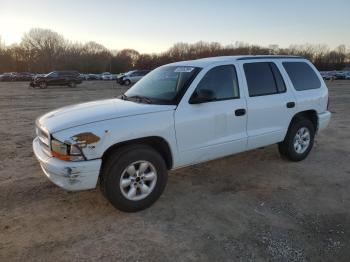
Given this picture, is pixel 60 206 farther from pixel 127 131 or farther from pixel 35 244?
pixel 127 131

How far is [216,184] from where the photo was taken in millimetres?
5188

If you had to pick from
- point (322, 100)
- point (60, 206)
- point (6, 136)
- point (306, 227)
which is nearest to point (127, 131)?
point (60, 206)

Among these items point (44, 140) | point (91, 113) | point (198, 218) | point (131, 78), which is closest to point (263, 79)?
point (198, 218)

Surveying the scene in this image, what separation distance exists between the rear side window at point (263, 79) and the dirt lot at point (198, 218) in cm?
136

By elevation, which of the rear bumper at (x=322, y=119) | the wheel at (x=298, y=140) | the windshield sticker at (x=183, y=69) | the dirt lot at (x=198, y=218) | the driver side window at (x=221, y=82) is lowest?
the dirt lot at (x=198, y=218)

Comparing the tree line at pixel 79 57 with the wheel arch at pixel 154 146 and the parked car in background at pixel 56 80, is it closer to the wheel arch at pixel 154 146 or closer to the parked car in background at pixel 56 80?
the parked car in background at pixel 56 80

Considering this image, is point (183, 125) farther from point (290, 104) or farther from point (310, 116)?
point (310, 116)

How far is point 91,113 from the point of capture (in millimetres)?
4180

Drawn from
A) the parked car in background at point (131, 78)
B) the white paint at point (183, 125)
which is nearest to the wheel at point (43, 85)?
the parked car in background at point (131, 78)

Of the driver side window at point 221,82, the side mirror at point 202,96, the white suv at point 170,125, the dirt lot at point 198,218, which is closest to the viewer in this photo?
the dirt lot at point 198,218

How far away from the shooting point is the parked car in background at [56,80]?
100 ft

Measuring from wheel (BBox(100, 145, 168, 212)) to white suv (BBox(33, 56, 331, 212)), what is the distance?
12mm

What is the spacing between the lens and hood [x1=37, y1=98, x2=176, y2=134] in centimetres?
395

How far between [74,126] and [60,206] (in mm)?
1192
